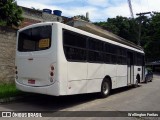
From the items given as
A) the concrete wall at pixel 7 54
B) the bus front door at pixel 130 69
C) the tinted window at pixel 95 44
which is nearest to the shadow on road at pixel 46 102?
the tinted window at pixel 95 44

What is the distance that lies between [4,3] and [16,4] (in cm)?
103

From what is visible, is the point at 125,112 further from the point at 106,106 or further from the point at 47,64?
the point at 47,64

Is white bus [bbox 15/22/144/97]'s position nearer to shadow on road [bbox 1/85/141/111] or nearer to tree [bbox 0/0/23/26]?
shadow on road [bbox 1/85/141/111]

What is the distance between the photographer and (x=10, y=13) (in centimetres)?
1573

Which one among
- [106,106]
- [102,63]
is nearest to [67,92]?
[106,106]

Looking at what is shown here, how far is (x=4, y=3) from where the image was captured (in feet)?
50.6

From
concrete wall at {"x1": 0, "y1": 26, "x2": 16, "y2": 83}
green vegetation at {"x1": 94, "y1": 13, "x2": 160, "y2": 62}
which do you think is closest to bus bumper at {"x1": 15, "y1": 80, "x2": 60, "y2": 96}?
concrete wall at {"x1": 0, "y1": 26, "x2": 16, "y2": 83}

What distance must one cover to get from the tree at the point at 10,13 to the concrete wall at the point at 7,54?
4.18 feet

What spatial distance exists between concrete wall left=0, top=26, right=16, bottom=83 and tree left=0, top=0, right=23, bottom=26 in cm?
127

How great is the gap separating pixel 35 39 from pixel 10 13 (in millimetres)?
6436

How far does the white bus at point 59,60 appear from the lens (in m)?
9.28

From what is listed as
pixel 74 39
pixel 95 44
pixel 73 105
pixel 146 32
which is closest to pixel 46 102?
pixel 73 105

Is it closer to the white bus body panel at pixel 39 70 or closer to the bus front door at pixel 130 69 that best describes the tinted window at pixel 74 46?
the white bus body panel at pixel 39 70

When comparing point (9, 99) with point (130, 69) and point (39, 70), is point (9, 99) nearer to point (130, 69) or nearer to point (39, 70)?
point (39, 70)
